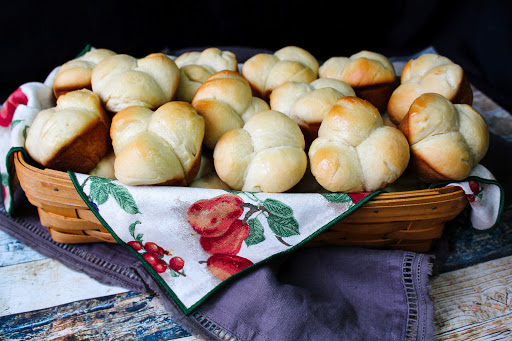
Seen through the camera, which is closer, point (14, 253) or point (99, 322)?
point (99, 322)

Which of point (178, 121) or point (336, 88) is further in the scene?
point (336, 88)

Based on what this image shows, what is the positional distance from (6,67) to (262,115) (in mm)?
1781

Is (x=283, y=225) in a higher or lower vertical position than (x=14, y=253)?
higher

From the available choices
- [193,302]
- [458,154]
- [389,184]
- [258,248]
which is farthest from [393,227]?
[193,302]

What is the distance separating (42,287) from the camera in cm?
110

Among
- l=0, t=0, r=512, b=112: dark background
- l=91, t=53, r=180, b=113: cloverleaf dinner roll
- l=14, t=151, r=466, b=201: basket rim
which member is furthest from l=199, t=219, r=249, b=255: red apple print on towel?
l=0, t=0, r=512, b=112: dark background

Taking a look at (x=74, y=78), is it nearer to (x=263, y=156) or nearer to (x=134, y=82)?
(x=134, y=82)

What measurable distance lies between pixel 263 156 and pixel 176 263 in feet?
1.20

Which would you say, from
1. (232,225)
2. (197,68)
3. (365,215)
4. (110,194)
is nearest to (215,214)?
(232,225)

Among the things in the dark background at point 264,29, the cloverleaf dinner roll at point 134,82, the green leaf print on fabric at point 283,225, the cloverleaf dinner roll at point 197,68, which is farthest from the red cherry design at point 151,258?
the dark background at point 264,29

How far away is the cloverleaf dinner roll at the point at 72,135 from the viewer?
3.40ft

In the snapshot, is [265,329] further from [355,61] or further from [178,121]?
[355,61]

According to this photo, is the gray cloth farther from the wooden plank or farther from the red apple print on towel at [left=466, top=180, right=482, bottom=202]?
the red apple print on towel at [left=466, top=180, right=482, bottom=202]

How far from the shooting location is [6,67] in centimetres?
214
